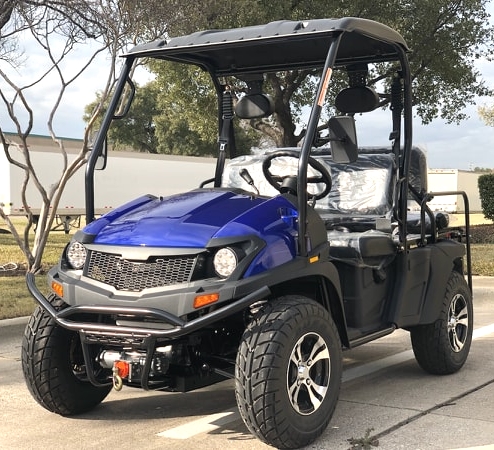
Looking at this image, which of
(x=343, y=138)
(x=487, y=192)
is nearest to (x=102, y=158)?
(x=343, y=138)

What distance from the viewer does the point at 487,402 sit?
16.2 feet

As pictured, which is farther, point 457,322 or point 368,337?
point 457,322

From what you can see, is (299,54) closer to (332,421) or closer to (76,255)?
(76,255)

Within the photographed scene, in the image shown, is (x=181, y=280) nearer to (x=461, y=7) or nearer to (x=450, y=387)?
(x=450, y=387)

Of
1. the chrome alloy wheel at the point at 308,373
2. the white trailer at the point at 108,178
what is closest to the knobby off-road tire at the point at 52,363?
the chrome alloy wheel at the point at 308,373

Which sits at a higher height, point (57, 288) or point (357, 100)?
point (357, 100)

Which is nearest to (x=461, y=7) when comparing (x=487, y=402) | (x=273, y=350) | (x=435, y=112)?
(x=435, y=112)

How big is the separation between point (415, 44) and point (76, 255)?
1595cm

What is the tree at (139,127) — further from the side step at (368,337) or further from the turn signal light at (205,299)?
the turn signal light at (205,299)

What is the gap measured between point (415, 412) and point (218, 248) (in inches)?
71.0

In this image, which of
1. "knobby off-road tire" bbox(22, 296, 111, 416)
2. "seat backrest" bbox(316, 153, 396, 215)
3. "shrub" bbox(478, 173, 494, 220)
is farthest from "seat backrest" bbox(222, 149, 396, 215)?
"shrub" bbox(478, 173, 494, 220)

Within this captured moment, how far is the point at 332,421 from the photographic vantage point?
4531 mm

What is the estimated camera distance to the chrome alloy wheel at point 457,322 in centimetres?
573

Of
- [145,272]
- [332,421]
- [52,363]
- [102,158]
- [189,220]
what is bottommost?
[332,421]
